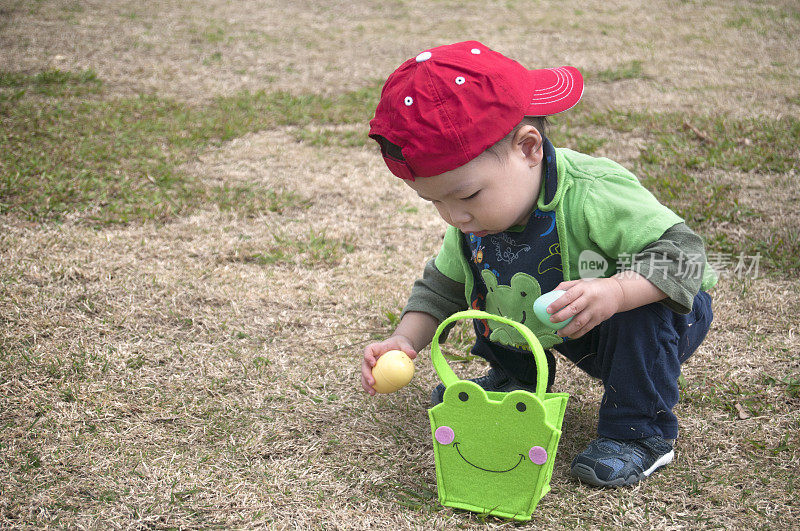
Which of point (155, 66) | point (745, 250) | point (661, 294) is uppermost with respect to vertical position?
point (661, 294)

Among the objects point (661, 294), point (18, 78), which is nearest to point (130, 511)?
point (661, 294)

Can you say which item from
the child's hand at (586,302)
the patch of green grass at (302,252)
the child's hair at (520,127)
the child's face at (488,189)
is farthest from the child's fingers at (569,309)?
the patch of green grass at (302,252)

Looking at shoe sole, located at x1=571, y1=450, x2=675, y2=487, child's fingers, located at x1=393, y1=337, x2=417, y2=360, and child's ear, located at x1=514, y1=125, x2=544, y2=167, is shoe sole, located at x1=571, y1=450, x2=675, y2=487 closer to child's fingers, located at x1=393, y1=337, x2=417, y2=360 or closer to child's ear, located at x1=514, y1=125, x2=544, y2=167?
child's fingers, located at x1=393, y1=337, x2=417, y2=360

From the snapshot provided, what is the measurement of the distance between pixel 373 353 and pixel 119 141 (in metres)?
3.21

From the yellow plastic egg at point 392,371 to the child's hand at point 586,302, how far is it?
465 mm

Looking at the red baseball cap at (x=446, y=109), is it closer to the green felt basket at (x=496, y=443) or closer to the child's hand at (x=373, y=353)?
the green felt basket at (x=496, y=443)

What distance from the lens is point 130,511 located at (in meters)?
1.84

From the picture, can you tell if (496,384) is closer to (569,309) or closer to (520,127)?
→ (569,309)

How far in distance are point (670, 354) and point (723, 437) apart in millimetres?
423

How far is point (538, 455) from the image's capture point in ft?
5.62

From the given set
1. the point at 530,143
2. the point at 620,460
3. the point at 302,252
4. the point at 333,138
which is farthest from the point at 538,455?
the point at 333,138

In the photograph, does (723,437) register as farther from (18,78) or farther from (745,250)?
(18,78)

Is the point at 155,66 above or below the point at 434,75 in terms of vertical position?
below

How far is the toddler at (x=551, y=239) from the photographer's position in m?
1.70
